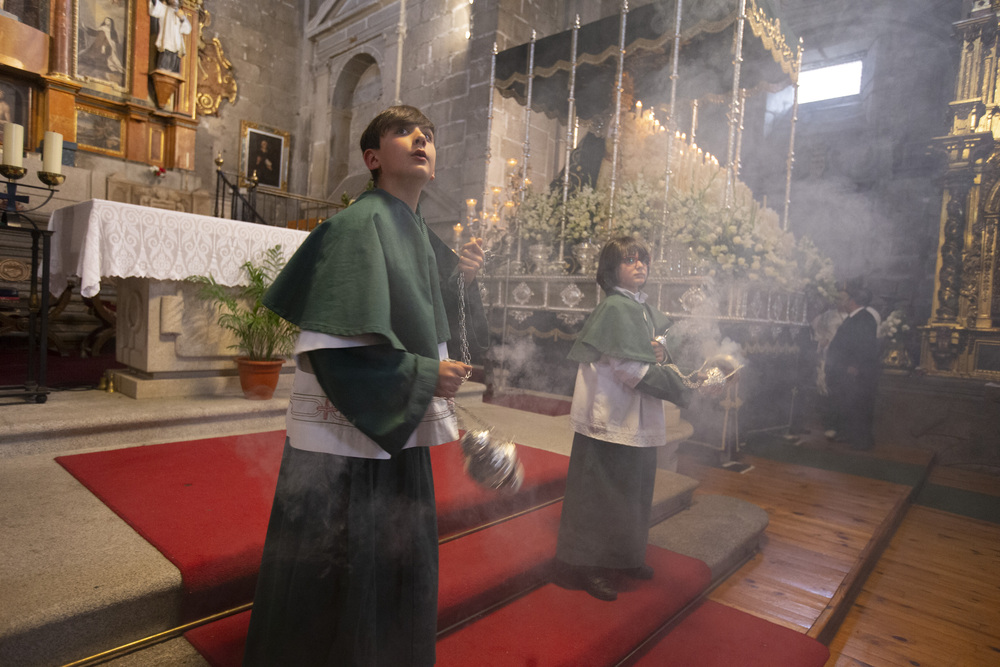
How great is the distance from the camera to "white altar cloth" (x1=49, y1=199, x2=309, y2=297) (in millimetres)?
3098

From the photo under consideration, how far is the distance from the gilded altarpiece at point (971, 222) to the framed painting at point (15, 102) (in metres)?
11.8

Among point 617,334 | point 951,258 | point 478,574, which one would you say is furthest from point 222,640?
point 951,258

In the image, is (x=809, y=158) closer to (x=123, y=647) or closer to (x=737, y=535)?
(x=737, y=535)

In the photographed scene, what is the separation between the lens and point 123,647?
1.46 metres

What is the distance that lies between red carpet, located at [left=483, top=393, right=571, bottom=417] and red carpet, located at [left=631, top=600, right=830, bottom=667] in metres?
2.49

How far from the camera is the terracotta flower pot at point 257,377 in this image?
11.6ft

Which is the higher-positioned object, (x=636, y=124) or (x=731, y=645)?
(x=636, y=124)

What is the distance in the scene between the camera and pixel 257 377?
140 inches

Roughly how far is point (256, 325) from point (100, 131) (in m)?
7.64

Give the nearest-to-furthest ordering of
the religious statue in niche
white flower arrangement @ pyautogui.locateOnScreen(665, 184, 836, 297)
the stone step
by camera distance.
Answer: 1. the stone step
2. white flower arrangement @ pyautogui.locateOnScreen(665, 184, 836, 297)
3. the religious statue in niche

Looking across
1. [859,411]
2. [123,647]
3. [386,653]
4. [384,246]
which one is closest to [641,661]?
[386,653]

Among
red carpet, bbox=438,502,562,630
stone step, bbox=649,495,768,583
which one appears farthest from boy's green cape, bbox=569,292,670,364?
stone step, bbox=649,495,768,583

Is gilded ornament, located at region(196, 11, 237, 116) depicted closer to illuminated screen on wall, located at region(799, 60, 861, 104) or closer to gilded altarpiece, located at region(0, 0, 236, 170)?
gilded altarpiece, located at region(0, 0, 236, 170)

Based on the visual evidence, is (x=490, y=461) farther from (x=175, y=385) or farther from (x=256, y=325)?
(x=175, y=385)
